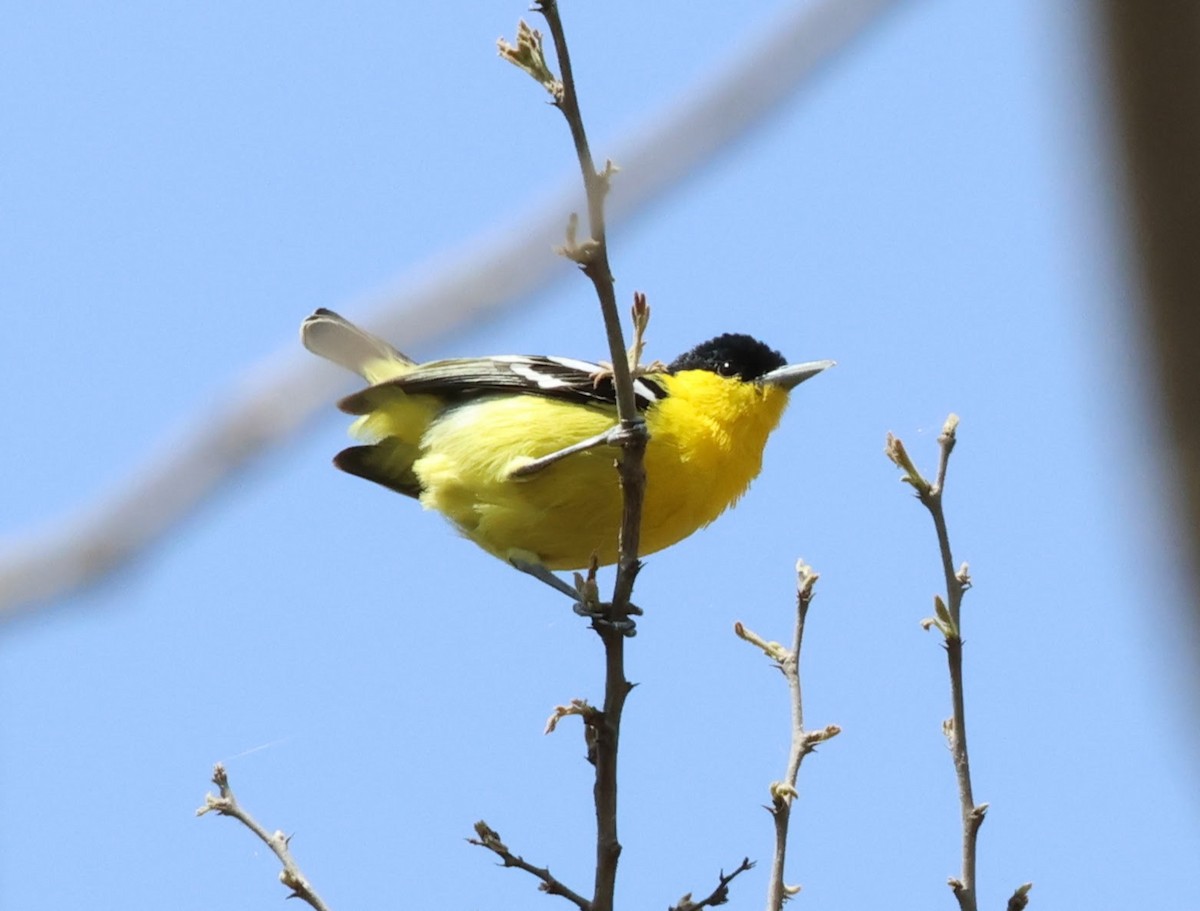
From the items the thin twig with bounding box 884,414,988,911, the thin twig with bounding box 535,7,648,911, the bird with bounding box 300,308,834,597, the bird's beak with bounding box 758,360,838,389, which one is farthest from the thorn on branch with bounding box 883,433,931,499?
the bird's beak with bounding box 758,360,838,389

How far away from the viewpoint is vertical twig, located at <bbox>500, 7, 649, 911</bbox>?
3.00m

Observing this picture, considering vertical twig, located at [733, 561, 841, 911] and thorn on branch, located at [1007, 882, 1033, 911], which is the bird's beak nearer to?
vertical twig, located at [733, 561, 841, 911]

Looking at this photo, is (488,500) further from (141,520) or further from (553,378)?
(141,520)

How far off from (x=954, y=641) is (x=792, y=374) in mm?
3149

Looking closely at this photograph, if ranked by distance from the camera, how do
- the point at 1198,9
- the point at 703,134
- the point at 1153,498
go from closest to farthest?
the point at 1198,9 → the point at 1153,498 → the point at 703,134

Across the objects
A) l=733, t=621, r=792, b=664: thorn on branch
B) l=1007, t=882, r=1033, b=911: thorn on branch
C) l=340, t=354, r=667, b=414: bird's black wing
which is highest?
l=340, t=354, r=667, b=414: bird's black wing

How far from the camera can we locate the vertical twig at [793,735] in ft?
10.6

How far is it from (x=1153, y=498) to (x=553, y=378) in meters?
4.45

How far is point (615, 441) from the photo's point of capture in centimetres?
425

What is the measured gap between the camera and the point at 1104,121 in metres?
1.05

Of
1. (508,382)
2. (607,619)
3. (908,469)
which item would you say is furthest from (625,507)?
(508,382)

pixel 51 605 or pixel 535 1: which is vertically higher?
pixel 535 1

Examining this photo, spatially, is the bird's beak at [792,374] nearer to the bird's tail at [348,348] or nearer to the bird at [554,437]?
the bird at [554,437]

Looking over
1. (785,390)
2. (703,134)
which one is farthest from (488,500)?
(703,134)
